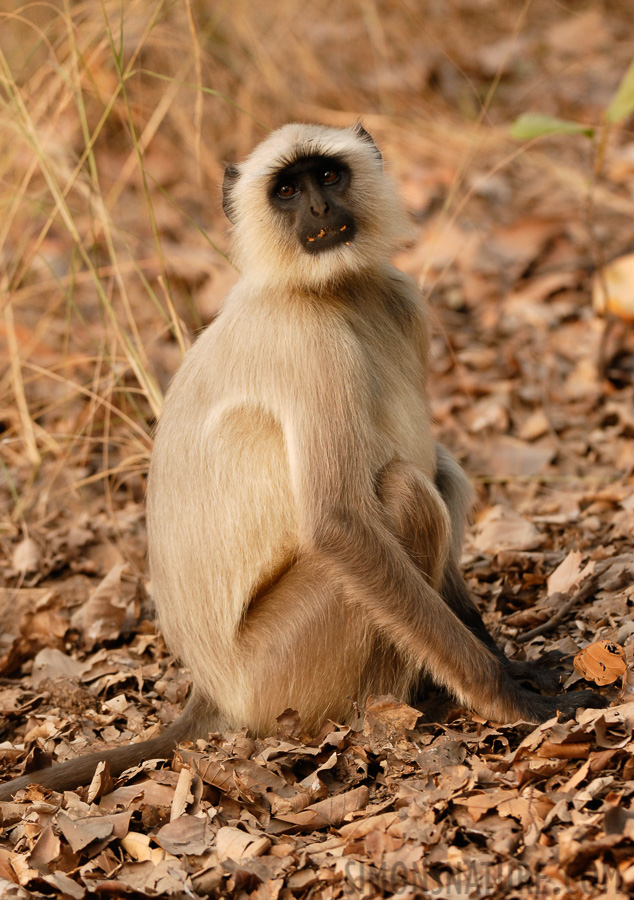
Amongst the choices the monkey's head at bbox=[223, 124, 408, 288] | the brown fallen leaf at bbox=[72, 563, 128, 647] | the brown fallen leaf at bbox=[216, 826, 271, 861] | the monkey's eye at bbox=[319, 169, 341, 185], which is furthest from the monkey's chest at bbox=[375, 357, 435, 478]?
the brown fallen leaf at bbox=[72, 563, 128, 647]

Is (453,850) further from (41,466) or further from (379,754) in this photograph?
(41,466)

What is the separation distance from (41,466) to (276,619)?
9.42ft

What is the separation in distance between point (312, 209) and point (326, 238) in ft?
0.37

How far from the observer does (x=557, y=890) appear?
230cm

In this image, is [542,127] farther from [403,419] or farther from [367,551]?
[367,551]

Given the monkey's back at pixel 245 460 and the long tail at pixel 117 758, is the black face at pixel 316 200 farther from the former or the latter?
the long tail at pixel 117 758

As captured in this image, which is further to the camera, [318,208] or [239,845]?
[318,208]

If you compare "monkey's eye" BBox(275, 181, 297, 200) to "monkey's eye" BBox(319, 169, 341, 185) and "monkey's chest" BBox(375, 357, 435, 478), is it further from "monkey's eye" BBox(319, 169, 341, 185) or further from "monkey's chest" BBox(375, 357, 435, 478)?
"monkey's chest" BBox(375, 357, 435, 478)

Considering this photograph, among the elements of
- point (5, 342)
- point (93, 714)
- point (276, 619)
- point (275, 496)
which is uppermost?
point (5, 342)

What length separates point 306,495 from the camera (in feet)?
10.0

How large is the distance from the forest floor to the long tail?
57mm

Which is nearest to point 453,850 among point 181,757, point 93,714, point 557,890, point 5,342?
point 557,890

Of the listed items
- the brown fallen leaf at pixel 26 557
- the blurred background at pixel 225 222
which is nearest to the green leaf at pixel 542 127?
the blurred background at pixel 225 222

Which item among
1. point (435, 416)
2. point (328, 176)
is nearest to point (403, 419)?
point (328, 176)
